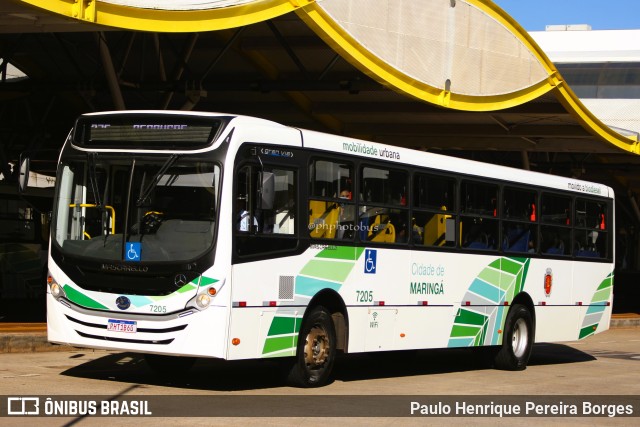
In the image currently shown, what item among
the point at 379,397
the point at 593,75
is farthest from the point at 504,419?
the point at 593,75

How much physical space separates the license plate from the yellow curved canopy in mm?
6041

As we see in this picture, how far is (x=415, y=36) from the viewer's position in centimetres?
2492

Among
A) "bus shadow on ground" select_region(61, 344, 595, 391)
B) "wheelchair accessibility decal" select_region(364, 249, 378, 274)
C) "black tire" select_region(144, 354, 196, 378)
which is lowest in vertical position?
"bus shadow on ground" select_region(61, 344, 595, 391)

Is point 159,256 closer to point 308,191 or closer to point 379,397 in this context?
point 308,191

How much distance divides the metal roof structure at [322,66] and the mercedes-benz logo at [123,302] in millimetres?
5955

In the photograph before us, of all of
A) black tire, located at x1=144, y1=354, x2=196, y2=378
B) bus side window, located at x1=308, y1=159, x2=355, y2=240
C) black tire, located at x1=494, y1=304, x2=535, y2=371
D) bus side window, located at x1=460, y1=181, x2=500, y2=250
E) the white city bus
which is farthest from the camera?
black tire, located at x1=494, y1=304, x2=535, y2=371

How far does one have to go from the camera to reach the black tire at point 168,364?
14.5 metres

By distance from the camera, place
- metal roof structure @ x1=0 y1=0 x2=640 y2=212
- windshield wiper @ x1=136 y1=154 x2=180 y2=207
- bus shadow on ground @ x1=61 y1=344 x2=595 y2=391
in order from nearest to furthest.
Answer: windshield wiper @ x1=136 y1=154 x2=180 y2=207, bus shadow on ground @ x1=61 y1=344 x2=595 y2=391, metal roof structure @ x1=0 y1=0 x2=640 y2=212

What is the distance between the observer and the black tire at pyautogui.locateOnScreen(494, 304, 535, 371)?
1848cm

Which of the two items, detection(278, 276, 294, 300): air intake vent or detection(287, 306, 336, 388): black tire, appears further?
detection(287, 306, 336, 388): black tire

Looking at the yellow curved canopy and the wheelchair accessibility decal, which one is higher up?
the yellow curved canopy

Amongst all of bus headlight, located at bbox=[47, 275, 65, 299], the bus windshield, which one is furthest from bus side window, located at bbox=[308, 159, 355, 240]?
bus headlight, located at bbox=[47, 275, 65, 299]

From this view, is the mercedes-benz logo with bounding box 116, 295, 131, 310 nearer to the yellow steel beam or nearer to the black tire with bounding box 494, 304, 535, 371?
the yellow steel beam

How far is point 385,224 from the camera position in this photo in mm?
15344
